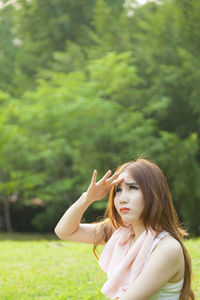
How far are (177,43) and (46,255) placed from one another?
35.0 feet

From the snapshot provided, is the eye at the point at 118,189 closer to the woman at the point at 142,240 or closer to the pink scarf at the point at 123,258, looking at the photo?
the woman at the point at 142,240

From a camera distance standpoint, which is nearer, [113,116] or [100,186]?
[100,186]

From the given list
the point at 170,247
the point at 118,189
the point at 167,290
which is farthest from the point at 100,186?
the point at 167,290

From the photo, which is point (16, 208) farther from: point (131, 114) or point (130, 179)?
point (130, 179)

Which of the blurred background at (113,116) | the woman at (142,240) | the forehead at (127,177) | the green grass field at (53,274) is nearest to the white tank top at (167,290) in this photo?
the woman at (142,240)

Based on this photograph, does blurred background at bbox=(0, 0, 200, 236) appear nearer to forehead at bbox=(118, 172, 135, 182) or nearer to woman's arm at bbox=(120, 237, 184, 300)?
forehead at bbox=(118, 172, 135, 182)

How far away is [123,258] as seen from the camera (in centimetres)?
181

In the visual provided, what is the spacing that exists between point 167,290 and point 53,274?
10.1 feet

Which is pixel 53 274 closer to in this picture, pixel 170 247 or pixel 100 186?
pixel 100 186

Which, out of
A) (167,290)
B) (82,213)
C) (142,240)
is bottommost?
(167,290)

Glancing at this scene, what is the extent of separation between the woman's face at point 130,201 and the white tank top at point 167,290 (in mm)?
136

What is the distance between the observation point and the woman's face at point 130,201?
1737mm

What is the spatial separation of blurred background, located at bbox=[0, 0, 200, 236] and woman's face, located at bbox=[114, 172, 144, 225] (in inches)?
400

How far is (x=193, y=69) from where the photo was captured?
41.4 feet
